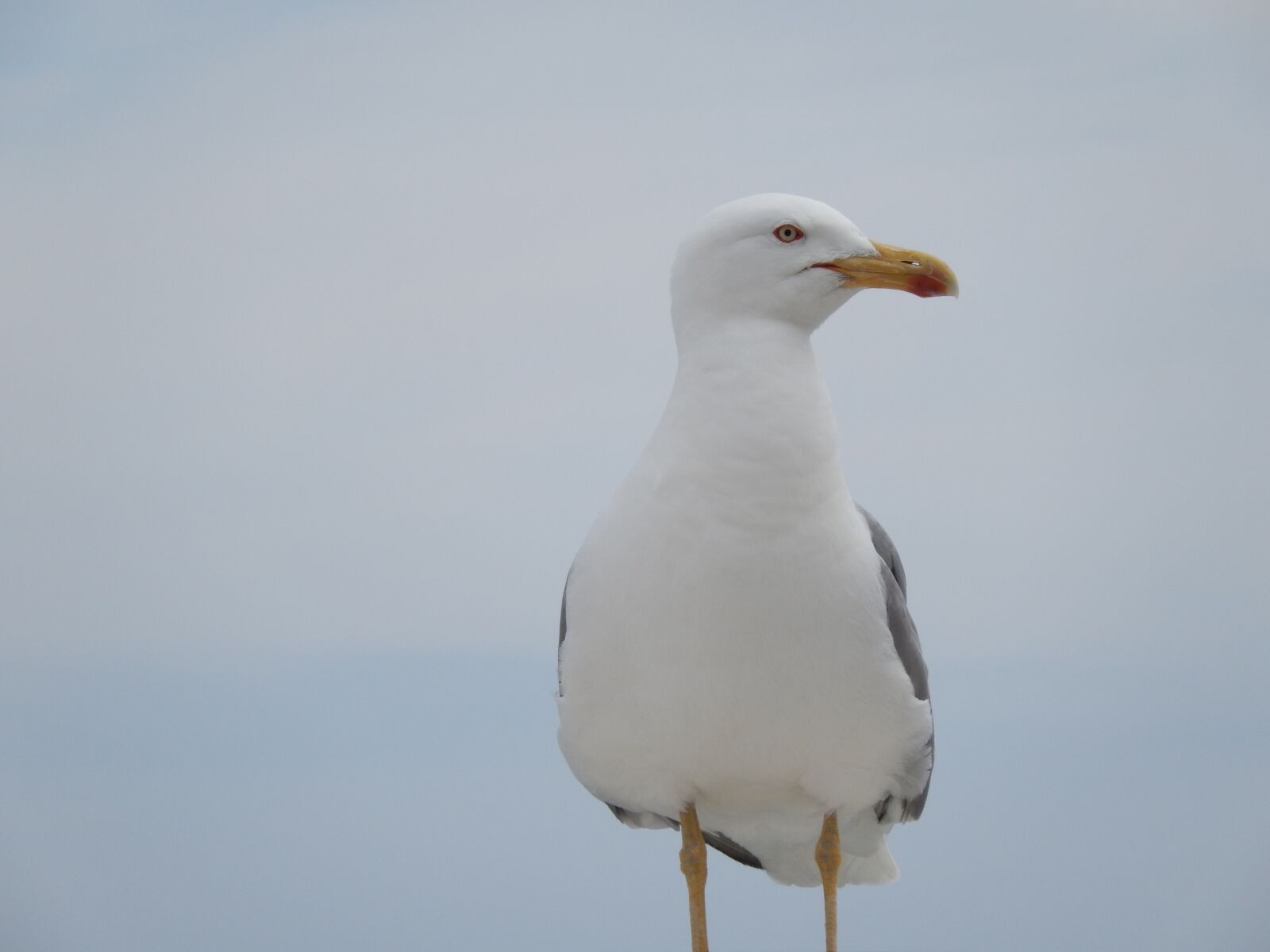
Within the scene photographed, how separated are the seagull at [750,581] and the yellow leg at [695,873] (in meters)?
0.09

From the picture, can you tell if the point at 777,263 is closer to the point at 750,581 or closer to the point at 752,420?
the point at 752,420

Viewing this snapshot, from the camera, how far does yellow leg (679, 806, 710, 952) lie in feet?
18.1

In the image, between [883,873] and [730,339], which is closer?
[730,339]

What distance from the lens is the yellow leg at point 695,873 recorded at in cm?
553

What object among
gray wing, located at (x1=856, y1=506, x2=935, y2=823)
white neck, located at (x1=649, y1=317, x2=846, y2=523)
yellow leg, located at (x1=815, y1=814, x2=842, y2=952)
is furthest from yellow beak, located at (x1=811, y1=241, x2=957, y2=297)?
yellow leg, located at (x1=815, y1=814, x2=842, y2=952)

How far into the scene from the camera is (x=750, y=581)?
4883mm

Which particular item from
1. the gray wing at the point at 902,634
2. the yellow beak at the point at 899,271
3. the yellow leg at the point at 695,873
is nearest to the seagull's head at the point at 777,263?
the yellow beak at the point at 899,271

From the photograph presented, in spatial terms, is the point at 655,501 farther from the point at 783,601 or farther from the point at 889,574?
the point at 889,574

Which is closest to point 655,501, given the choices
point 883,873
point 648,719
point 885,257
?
point 648,719

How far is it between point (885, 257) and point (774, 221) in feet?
1.33

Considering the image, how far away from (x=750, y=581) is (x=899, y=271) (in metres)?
1.17

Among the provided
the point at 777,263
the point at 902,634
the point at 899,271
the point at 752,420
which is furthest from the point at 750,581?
the point at 899,271

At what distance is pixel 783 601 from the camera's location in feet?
16.1

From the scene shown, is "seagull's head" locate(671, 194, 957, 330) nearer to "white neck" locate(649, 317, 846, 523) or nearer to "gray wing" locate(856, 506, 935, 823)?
"white neck" locate(649, 317, 846, 523)
